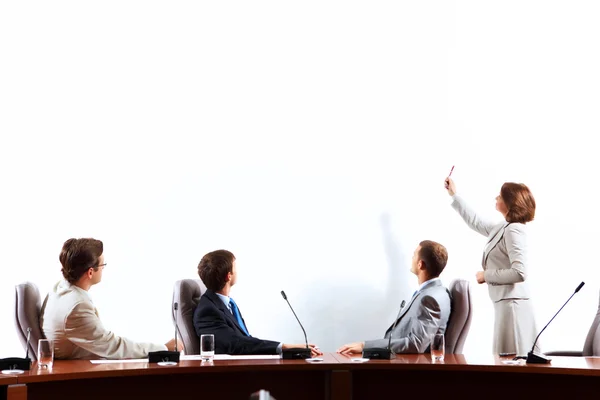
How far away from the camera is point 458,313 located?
3.79 m

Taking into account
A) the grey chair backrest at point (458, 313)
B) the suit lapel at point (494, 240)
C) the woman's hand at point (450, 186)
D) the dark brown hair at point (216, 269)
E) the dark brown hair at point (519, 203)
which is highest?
the woman's hand at point (450, 186)

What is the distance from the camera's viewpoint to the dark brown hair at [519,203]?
4277 mm

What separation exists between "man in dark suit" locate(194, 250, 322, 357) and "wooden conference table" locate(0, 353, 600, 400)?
429mm

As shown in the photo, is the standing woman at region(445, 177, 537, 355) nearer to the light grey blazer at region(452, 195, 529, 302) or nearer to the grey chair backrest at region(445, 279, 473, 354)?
the light grey blazer at region(452, 195, 529, 302)

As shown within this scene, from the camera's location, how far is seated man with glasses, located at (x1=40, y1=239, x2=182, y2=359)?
3225 mm

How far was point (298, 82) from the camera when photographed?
513 centimetres

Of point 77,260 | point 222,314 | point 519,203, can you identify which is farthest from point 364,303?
point 77,260

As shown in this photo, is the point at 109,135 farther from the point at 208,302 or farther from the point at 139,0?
the point at 208,302

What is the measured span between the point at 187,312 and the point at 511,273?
1683 mm

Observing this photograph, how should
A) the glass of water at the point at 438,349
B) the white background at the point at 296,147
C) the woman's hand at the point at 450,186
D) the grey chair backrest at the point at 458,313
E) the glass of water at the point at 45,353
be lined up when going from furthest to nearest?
the woman's hand at the point at 450,186
the white background at the point at 296,147
the grey chair backrest at the point at 458,313
the glass of water at the point at 438,349
the glass of water at the point at 45,353

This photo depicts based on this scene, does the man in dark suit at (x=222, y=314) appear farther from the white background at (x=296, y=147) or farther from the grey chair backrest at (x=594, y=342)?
the grey chair backrest at (x=594, y=342)

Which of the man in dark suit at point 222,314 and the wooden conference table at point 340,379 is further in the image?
the man in dark suit at point 222,314

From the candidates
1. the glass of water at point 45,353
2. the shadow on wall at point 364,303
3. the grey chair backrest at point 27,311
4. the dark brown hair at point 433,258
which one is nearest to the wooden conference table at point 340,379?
the glass of water at point 45,353

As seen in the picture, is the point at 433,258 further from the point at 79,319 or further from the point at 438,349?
the point at 79,319
